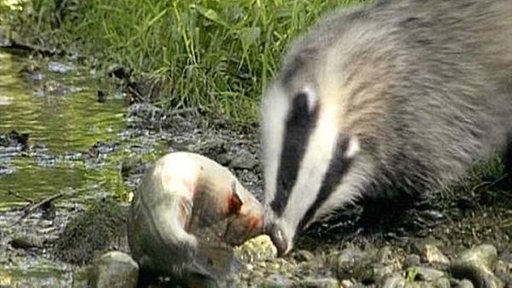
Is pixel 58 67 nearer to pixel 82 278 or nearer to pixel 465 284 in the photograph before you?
pixel 82 278

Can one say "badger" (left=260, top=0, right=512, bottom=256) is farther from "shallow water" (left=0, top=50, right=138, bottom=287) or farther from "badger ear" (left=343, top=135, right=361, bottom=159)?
"shallow water" (left=0, top=50, right=138, bottom=287)

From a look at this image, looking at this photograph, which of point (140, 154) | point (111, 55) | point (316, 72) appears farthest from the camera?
point (111, 55)

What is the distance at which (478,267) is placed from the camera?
174 inches

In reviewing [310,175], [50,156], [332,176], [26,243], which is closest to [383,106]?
[332,176]

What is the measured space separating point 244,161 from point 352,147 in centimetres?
118

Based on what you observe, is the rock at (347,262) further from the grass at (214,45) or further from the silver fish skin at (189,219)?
the grass at (214,45)

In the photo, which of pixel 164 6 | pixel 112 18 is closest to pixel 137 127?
pixel 164 6

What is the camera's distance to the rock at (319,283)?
435 centimetres

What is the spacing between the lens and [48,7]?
9781 mm

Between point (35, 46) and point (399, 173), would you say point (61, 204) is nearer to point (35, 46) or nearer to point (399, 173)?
point (399, 173)

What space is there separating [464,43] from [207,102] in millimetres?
2165

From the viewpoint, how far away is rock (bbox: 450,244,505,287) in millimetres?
4383

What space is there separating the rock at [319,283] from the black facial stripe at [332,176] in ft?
0.77

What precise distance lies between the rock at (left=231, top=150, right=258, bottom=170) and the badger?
2.65 ft
